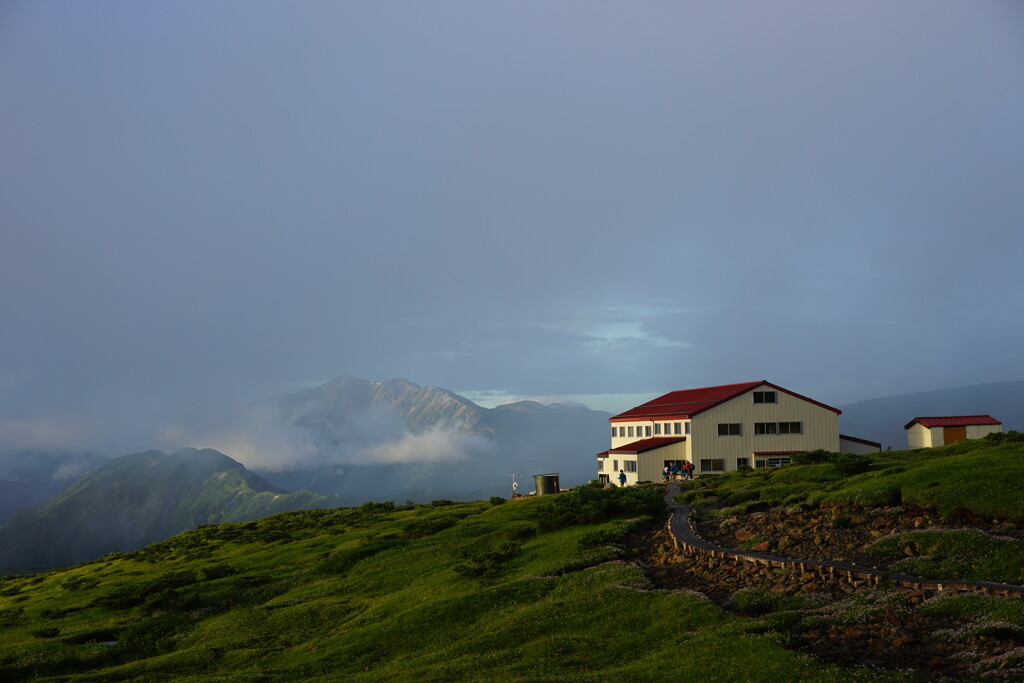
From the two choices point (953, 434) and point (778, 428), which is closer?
point (953, 434)

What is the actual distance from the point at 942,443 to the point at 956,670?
242 ft

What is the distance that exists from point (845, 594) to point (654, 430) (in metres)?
64.8

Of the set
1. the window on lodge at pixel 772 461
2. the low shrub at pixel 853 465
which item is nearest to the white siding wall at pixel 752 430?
the window on lodge at pixel 772 461

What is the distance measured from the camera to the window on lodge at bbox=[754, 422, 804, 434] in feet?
266

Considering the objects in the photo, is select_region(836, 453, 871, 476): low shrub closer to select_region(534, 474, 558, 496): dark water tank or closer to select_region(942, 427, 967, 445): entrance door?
select_region(534, 474, 558, 496): dark water tank

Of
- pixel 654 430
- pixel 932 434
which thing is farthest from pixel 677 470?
pixel 932 434

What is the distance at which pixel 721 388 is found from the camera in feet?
296

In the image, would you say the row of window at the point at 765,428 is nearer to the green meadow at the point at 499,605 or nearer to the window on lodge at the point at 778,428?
the window on lodge at the point at 778,428

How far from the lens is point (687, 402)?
8906cm

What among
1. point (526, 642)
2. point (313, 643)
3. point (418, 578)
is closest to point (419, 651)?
point (526, 642)

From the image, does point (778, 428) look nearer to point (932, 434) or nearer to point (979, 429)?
point (932, 434)

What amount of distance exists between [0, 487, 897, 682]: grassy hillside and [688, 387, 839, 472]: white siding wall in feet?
87.9

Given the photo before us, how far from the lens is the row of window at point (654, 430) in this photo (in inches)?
3244

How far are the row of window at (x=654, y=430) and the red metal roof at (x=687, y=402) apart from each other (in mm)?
916
